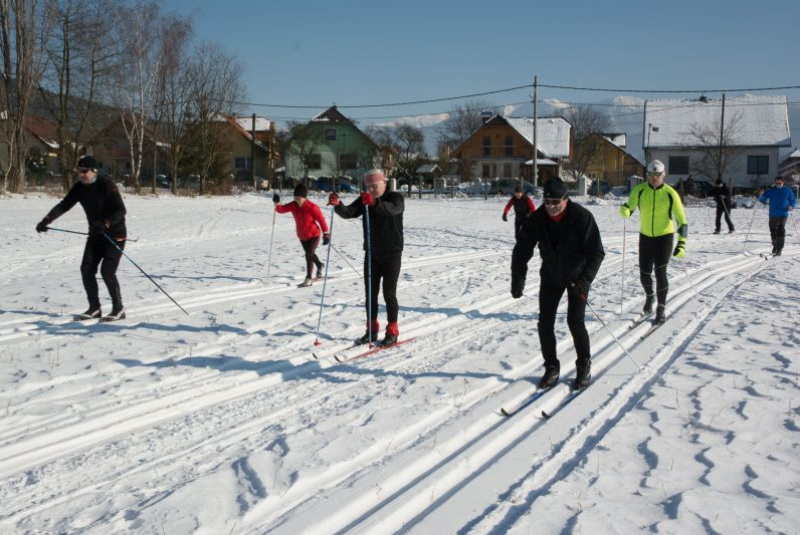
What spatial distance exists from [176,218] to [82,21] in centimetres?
1486

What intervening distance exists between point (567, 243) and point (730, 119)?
59781mm

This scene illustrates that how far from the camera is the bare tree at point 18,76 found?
29422 mm

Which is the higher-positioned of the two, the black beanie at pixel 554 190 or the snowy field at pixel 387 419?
the black beanie at pixel 554 190

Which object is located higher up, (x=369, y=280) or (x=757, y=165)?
(x=757, y=165)

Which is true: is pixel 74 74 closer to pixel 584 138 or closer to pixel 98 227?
pixel 98 227

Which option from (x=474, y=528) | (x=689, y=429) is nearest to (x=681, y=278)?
(x=689, y=429)

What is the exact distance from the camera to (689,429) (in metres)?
4.88

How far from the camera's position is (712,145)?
55.2 m

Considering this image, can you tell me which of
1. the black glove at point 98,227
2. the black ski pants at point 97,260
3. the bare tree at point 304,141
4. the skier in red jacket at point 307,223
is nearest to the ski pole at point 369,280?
the black ski pants at point 97,260

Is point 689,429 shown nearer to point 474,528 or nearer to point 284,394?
point 474,528

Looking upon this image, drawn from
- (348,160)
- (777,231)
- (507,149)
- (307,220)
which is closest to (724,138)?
(507,149)

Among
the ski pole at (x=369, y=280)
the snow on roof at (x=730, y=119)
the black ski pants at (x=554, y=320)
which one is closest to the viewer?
the black ski pants at (x=554, y=320)

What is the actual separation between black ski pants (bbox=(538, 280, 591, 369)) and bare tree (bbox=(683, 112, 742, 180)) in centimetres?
5310

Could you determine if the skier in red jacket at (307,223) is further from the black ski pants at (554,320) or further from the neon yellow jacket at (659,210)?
the black ski pants at (554,320)
